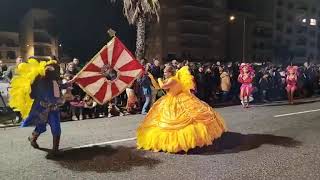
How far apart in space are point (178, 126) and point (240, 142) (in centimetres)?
191

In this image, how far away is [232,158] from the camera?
7672 mm

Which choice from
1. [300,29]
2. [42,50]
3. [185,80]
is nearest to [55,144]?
[185,80]

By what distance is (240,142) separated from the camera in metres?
9.12

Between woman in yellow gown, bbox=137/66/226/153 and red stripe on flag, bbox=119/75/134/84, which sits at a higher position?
red stripe on flag, bbox=119/75/134/84

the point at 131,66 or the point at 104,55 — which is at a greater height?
the point at 104,55

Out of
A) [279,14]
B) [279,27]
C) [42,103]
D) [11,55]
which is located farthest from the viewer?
[279,14]

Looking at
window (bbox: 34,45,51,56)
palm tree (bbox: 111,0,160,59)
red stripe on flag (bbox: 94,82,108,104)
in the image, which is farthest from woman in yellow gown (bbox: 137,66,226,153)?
window (bbox: 34,45,51,56)

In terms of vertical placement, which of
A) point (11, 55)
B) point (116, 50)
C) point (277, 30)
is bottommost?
point (116, 50)

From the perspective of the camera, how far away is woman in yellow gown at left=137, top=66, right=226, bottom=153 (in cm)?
789

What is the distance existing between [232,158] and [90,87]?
9.92 feet

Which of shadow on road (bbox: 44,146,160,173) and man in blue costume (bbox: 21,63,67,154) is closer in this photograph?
shadow on road (bbox: 44,146,160,173)

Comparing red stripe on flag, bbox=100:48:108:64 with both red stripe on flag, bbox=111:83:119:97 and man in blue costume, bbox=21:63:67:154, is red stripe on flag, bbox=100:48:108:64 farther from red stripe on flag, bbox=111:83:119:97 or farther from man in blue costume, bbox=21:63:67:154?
man in blue costume, bbox=21:63:67:154

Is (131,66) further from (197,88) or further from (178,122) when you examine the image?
(197,88)

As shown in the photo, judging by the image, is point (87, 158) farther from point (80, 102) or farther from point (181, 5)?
point (181, 5)
